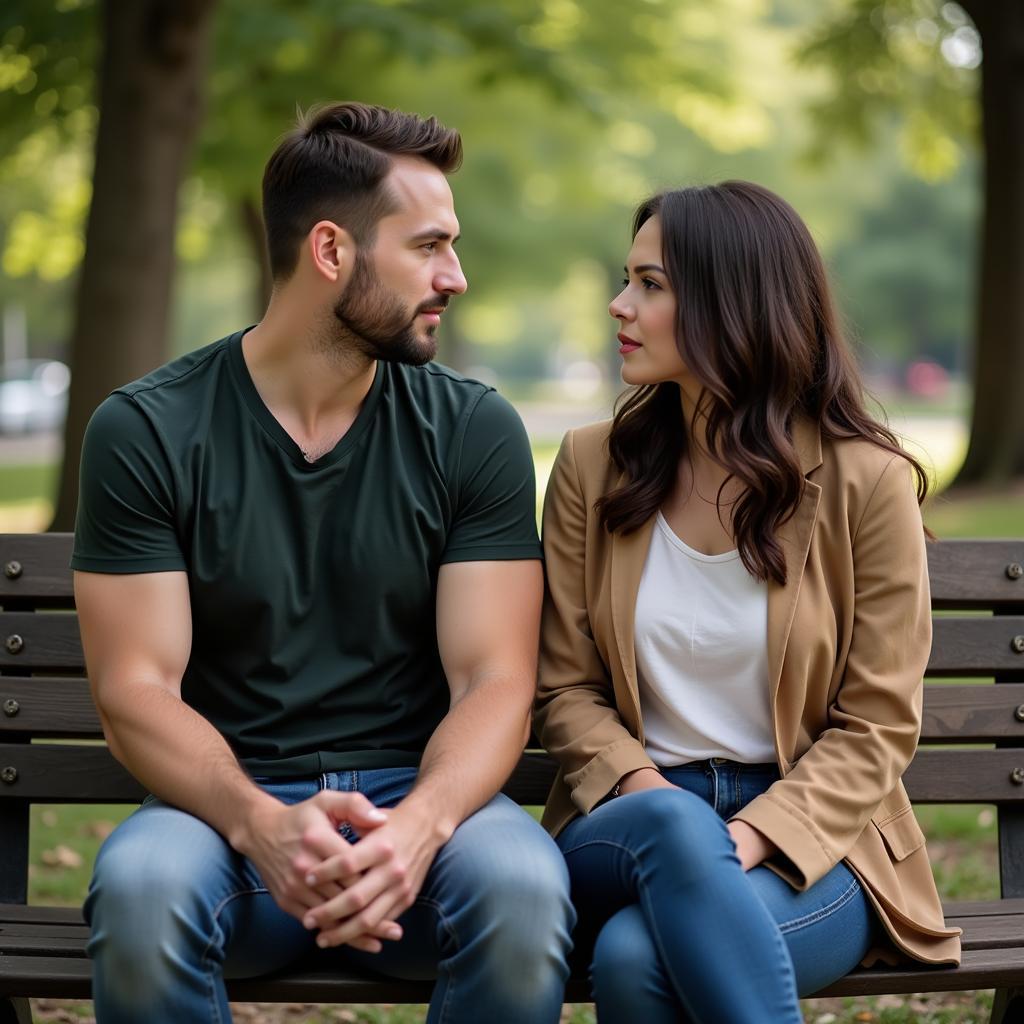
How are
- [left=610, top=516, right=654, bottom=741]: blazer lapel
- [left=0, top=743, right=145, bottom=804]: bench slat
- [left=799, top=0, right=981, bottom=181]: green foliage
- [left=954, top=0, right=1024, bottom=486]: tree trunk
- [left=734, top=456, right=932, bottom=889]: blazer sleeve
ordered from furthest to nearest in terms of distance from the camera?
[left=799, top=0, right=981, bottom=181]: green foliage → [left=954, top=0, right=1024, bottom=486]: tree trunk → [left=0, top=743, right=145, bottom=804]: bench slat → [left=610, top=516, right=654, bottom=741]: blazer lapel → [left=734, top=456, right=932, bottom=889]: blazer sleeve

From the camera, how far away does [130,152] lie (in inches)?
401

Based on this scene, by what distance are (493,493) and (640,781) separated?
74 cm

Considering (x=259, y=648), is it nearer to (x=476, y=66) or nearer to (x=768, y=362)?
(x=768, y=362)

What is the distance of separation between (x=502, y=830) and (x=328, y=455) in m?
0.96

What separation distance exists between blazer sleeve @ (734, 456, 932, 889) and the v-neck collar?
1162 millimetres

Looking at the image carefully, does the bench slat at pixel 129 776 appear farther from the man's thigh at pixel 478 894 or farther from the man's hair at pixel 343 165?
the man's hair at pixel 343 165

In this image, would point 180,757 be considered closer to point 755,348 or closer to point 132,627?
point 132,627

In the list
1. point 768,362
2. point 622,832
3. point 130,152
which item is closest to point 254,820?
point 622,832

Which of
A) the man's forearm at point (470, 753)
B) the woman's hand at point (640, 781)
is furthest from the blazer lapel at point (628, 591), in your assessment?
the man's forearm at point (470, 753)

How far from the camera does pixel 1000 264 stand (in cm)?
1499

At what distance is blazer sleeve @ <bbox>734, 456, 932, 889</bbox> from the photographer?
331 centimetres

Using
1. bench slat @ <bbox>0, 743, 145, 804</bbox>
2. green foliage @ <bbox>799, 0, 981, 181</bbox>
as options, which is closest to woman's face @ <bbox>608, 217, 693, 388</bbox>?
bench slat @ <bbox>0, 743, 145, 804</bbox>

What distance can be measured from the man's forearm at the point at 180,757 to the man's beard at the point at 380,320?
918 mm

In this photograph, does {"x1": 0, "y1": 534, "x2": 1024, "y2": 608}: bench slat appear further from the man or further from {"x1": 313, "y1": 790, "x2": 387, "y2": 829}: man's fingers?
{"x1": 313, "y1": 790, "x2": 387, "y2": 829}: man's fingers
